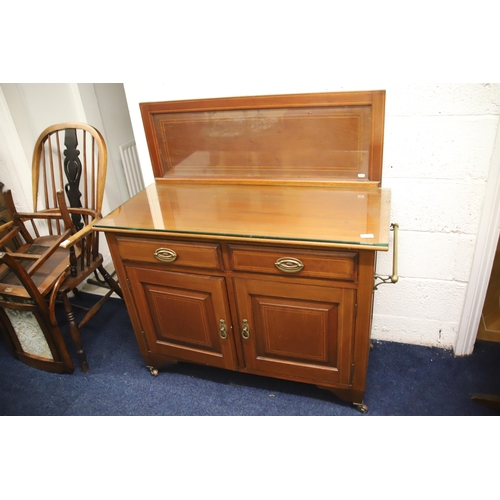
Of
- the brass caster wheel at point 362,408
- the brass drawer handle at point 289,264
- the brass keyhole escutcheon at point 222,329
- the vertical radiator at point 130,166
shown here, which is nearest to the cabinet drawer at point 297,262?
the brass drawer handle at point 289,264

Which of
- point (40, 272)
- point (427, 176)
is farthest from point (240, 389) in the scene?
point (427, 176)

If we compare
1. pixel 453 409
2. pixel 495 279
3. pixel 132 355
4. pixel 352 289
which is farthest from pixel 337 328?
pixel 495 279

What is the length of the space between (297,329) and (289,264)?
0.27 m

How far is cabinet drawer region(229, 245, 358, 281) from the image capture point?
1140 mm

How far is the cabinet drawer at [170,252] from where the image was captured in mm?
1273

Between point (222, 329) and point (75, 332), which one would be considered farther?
point (75, 332)

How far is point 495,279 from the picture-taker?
2.05 meters

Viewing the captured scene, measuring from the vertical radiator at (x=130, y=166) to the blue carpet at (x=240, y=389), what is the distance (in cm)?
124

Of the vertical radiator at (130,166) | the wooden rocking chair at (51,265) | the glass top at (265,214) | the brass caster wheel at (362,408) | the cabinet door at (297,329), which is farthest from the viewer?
the vertical radiator at (130,166)

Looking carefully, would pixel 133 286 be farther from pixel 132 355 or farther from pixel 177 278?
pixel 132 355

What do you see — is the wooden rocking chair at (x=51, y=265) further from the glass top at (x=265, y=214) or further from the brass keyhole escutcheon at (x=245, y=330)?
the brass keyhole escutcheon at (x=245, y=330)

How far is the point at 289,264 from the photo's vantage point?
1.19 meters

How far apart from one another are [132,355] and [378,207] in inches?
51.8

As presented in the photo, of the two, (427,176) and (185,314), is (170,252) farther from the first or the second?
(427,176)
